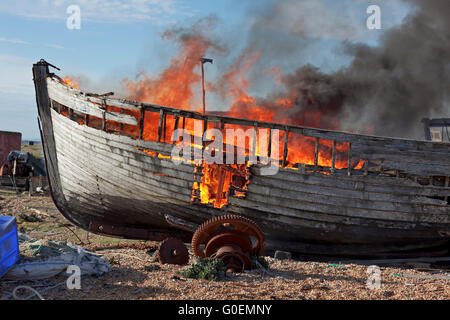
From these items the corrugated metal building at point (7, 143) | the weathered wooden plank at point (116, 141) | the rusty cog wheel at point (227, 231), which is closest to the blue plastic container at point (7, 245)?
the rusty cog wheel at point (227, 231)

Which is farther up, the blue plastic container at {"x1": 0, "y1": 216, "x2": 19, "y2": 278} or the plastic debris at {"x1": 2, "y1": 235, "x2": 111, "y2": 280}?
the blue plastic container at {"x1": 0, "y1": 216, "x2": 19, "y2": 278}

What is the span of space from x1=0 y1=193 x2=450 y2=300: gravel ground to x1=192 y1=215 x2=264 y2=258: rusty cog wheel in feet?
2.02

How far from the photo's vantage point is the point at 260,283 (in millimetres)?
6867

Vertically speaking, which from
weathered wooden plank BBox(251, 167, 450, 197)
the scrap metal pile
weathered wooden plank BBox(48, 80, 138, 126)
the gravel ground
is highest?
weathered wooden plank BBox(48, 80, 138, 126)

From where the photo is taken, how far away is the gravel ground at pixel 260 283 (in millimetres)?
5961

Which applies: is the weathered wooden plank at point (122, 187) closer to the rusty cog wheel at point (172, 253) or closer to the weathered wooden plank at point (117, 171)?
the weathered wooden plank at point (117, 171)

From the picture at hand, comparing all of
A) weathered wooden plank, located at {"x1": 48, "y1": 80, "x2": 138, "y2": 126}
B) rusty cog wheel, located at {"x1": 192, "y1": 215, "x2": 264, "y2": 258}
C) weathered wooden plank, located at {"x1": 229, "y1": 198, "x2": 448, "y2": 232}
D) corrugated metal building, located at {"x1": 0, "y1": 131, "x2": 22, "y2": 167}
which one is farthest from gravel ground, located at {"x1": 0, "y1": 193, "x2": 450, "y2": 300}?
corrugated metal building, located at {"x1": 0, "y1": 131, "x2": 22, "y2": 167}

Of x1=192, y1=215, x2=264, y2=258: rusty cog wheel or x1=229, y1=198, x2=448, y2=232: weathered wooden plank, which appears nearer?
x1=192, y1=215, x2=264, y2=258: rusty cog wheel

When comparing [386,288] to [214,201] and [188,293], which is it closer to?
[188,293]

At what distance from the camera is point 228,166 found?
9.52m

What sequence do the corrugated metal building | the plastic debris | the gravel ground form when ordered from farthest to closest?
the corrugated metal building
the plastic debris
the gravel ground

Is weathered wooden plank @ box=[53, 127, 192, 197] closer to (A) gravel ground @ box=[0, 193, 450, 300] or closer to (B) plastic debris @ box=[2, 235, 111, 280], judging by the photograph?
(A) gravel ground @ box=[0, 193, 450, 300]

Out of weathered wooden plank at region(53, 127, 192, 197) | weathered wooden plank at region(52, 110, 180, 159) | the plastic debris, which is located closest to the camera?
the plastic debris

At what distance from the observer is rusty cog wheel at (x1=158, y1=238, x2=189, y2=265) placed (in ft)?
26.8
